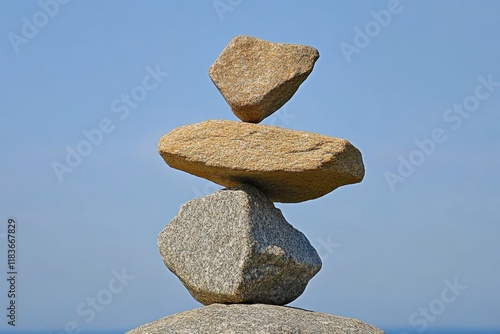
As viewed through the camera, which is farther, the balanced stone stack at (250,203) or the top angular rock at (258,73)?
the top angular rock at (258,73)

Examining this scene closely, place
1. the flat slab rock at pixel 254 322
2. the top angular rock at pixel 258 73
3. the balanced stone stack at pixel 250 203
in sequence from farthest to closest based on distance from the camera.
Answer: the top angular rock at pixel 258 73, the balanced stone stack at pixel 250 203, the flat slab rock at pixel 254 322

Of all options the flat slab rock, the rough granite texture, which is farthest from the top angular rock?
the flat slab rock

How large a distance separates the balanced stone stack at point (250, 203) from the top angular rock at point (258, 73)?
0.01m

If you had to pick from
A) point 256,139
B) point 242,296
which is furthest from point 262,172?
point 242,296

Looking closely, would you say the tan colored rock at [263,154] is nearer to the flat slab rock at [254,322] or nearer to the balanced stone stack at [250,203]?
the balanced stone stack at [250,203]

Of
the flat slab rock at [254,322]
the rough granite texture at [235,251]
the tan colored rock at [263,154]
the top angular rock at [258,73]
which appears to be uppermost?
the top angular rock at [258,73]

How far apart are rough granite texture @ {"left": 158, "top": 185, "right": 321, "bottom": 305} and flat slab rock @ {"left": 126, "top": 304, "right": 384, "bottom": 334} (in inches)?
10.1

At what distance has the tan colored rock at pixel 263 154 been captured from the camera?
8.65 meters

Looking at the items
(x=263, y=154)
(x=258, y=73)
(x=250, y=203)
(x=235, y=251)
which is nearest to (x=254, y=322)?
(x=235, y=251)

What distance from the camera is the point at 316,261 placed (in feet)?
31.3

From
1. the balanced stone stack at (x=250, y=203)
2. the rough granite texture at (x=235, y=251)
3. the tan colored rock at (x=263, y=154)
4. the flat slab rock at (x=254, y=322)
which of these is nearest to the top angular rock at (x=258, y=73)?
the balanced stone stack at (x=250, y=203)

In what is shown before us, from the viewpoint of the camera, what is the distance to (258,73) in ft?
30.4

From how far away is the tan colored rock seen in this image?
340 inches

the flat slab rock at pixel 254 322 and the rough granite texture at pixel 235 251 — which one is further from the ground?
the rough granite texture at pixel 235 251
